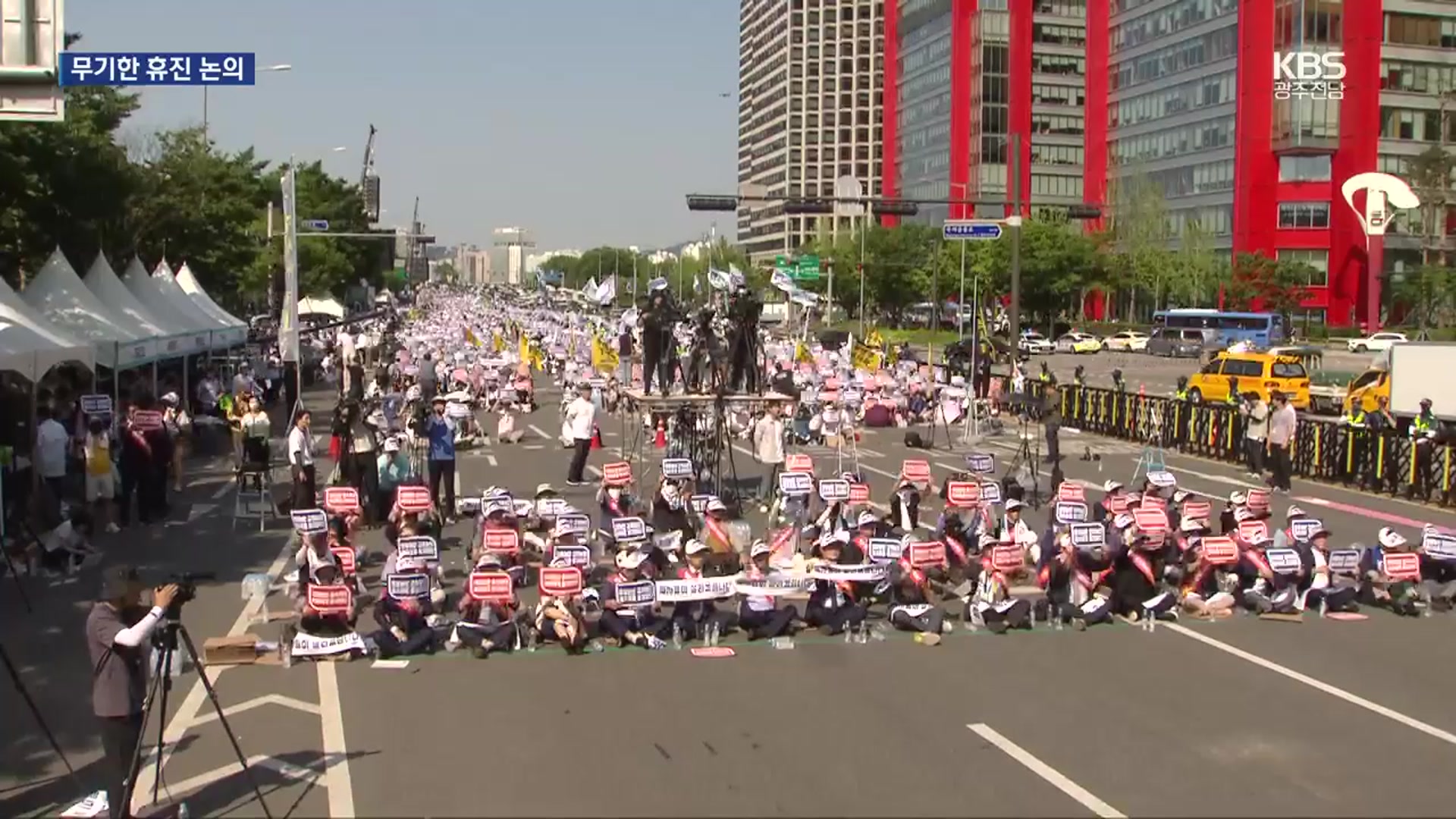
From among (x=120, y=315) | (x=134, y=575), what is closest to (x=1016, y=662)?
(x=134, y=575)

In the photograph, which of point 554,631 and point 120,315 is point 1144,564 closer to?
point 554,631

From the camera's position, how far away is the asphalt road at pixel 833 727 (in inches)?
356

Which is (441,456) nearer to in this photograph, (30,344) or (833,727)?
(30,344)

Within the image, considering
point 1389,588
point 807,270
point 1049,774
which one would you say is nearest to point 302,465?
point 1049,774

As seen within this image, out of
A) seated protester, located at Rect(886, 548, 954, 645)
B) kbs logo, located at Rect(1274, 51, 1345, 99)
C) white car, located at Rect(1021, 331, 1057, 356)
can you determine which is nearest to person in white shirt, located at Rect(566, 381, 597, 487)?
seated protester, located at Rect(886, 548, 954, 645)

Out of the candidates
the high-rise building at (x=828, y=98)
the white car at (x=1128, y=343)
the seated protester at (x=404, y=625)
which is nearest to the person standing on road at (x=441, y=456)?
the seated protester at (x=404, y=625)

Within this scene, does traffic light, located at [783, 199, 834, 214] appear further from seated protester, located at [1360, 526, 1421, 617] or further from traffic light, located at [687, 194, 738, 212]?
seated protester, located at [1360, 526, 1421, 617]

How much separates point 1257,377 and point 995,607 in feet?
93.7

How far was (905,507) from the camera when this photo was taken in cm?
1936

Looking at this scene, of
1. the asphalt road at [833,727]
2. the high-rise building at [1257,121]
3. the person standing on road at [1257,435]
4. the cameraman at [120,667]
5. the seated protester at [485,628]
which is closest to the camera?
the cameraman at [120,667]

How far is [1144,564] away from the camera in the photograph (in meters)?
14.5

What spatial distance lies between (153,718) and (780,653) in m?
5.21

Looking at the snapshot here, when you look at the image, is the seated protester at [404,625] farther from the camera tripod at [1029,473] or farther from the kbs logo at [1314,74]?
the kbs logo at [1314,74]

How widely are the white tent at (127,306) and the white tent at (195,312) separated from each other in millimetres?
2135
